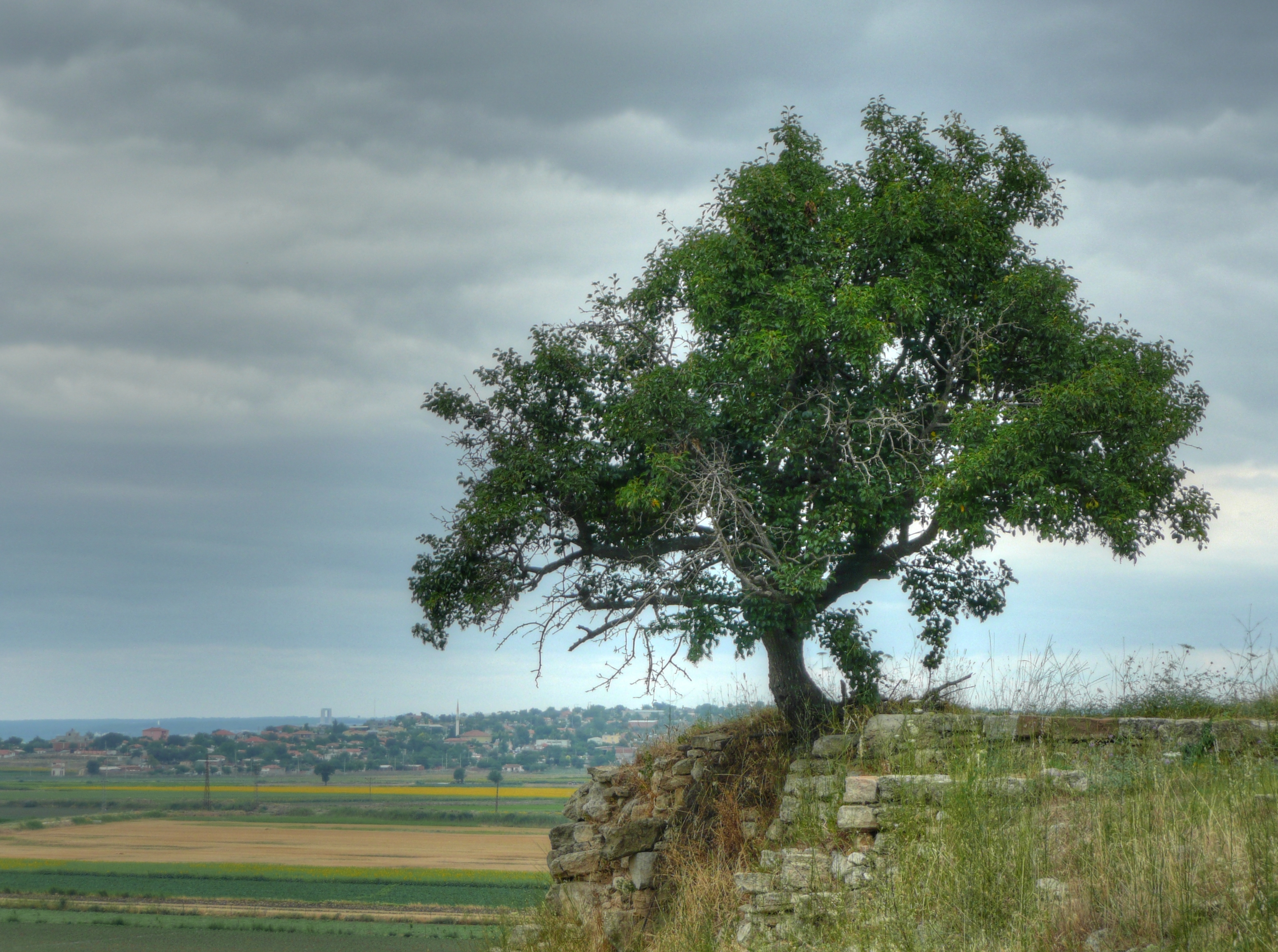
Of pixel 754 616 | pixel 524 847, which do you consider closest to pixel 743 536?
pixel 754 616

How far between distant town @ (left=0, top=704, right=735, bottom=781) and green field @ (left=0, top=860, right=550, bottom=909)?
2157 centimetres

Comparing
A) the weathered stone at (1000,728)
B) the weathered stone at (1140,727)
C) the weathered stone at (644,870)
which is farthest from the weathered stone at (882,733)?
the weathered stone at (644,870)

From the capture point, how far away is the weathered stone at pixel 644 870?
15.5 m

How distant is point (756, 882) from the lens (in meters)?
10.4

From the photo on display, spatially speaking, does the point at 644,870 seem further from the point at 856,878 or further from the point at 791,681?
the point at 856,878

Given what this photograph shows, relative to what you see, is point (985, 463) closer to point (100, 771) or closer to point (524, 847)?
point (524, 847)

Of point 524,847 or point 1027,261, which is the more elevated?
point 1027,261

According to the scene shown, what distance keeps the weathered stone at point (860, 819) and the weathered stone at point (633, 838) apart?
23.3 feet

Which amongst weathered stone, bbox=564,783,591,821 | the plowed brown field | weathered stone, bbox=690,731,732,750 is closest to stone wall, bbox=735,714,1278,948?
weathered stone, bbox=690,731,732,750

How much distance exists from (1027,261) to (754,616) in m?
7.35

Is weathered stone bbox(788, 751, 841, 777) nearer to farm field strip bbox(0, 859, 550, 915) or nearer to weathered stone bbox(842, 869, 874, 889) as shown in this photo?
weathered stone bbox(842, 869, 874, 889)

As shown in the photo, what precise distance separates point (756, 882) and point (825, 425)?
635 cm

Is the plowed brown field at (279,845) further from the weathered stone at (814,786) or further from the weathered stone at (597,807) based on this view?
the weathered stone at (814,786)

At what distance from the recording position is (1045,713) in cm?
1167
